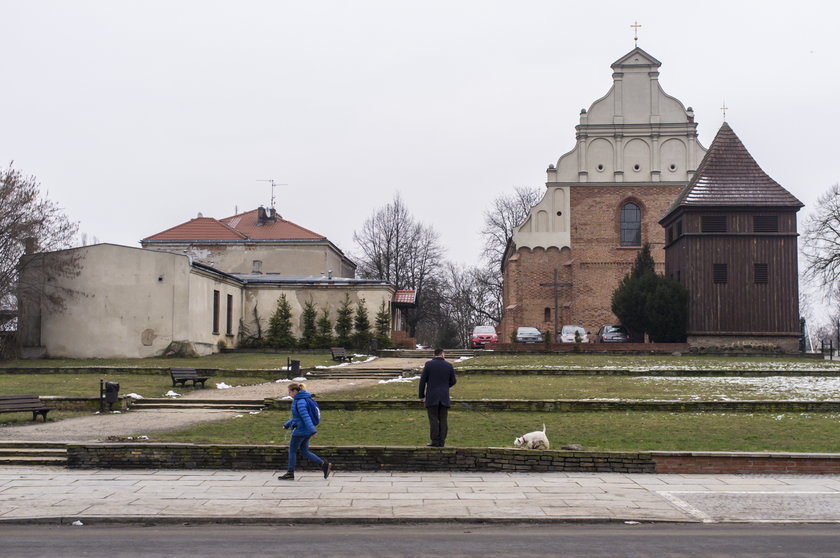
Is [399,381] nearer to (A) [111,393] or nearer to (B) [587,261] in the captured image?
(A) [111,393]

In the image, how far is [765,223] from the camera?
41.8 metres

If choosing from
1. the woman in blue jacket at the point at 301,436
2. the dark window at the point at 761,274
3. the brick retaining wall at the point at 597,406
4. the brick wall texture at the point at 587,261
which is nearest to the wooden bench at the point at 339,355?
the brick retaining wall at the point at 597,406

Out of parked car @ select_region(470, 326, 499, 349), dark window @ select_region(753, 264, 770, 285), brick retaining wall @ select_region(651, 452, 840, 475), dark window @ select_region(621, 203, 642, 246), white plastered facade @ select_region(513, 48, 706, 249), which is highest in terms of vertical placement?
white plastered facade @ select_region(513, 48, 706, 249)

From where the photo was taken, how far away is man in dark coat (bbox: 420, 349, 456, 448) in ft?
47.9

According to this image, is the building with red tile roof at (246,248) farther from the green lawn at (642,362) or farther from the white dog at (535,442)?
the white dog at (535,442)

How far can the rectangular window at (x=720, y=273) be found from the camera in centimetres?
4181

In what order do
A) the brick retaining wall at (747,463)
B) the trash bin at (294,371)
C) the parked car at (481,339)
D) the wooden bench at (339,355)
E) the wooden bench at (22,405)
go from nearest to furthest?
the brick retaining wall at (747,463) → the wooden bench at (22,405) → the trash bin at (294,371) → the wooden bench at (339,355) → the parked car at (481,339)

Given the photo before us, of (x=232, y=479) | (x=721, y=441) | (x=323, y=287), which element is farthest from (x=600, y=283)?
(x=232, y=479)

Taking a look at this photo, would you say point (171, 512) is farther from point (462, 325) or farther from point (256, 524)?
point (462, 325)

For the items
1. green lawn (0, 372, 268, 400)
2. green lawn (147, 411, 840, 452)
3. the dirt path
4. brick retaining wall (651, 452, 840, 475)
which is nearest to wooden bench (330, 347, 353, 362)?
green lawn (0, 372, 268, 400)

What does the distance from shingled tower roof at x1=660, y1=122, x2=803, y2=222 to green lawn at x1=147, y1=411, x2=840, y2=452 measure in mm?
24005

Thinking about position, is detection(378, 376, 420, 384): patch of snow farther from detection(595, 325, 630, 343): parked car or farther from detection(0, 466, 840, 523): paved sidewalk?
detection(595, 325, 630, 343): parked car

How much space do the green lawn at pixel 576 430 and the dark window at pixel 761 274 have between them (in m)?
22.9

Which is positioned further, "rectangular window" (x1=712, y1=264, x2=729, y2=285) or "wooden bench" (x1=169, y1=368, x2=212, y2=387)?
"rectangular window" (x1=712, y1=264, x2=729, y2=285)
